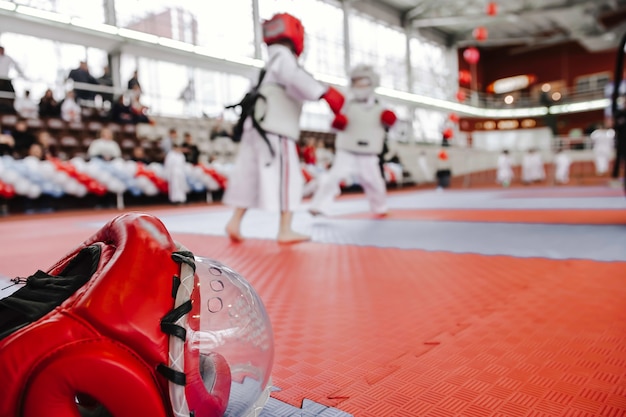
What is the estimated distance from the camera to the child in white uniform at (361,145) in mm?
4840

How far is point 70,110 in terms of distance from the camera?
28.7 feet

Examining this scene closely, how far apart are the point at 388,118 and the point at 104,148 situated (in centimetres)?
581

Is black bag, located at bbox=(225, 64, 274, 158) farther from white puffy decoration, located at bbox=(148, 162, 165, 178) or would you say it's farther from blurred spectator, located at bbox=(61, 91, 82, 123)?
blurred spectator, located at bbox=(61, 91, 82, 123)

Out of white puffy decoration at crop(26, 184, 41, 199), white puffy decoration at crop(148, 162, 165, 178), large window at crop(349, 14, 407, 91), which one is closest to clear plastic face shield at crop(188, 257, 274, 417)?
white puffy decoration at crop(26, 184, 41, 199)

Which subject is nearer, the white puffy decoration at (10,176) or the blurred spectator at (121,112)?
the white puffy decoration at (10,176)

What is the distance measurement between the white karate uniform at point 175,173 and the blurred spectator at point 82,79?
2.51m

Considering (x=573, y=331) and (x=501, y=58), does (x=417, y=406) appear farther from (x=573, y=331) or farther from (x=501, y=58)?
(x=501, y=58)

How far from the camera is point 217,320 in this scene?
2.29 ft

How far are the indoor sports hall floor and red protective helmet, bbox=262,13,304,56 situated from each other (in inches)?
56.1

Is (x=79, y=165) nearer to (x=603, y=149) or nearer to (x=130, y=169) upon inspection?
(x=130, y=169)

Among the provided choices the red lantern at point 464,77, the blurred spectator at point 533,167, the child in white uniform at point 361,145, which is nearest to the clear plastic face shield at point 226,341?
the child in white uniform at point 361,145

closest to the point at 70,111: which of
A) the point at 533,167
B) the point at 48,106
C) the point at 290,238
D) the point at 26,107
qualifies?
the point at 48,106

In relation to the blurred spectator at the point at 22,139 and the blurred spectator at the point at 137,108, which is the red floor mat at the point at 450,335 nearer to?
the blurred spectator at the point at 22,139

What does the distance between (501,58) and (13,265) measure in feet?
90.3
